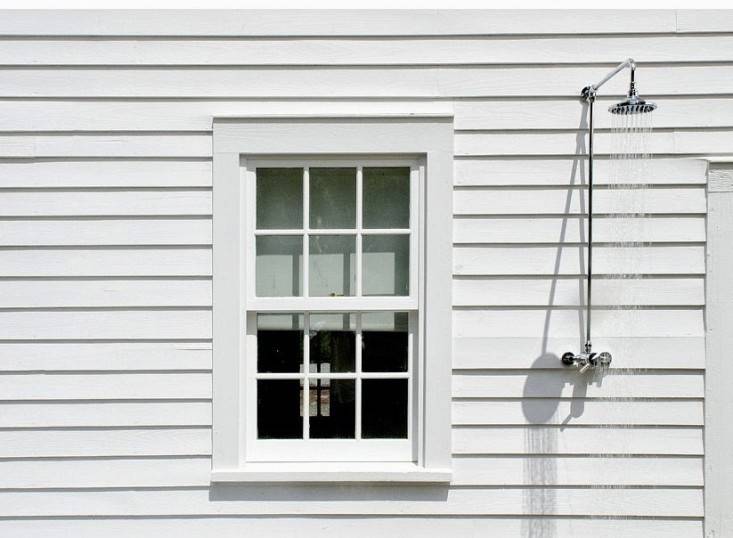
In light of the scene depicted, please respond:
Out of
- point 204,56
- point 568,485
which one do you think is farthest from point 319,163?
point 568,485

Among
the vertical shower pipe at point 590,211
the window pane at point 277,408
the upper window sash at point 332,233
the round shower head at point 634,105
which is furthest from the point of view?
the window pane at point 277,408

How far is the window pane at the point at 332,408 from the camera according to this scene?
352 cm

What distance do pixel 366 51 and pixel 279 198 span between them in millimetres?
819

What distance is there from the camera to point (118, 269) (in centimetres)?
339

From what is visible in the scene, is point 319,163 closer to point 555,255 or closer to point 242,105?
point 242,105

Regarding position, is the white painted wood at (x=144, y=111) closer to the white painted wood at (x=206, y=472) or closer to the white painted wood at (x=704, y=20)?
the white painted wood at (x=704, y=20)

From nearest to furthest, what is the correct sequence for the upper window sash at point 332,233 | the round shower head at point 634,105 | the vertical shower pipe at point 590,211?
the round shower head at point 634,105 → the vertical shower pipe at point 590,211 → the upper window sash at point 332,233

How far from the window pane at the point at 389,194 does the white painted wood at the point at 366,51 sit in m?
0.53

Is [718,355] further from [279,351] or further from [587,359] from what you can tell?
[279,351]

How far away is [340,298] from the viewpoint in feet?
11.3

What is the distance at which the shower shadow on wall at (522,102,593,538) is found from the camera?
340cm

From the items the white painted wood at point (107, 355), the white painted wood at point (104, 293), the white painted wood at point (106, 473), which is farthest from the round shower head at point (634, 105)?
the white painted wood at point (106, 473)

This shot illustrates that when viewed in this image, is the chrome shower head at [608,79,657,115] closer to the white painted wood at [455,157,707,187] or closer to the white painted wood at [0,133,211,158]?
the white painted wood at [455,157,707,187]

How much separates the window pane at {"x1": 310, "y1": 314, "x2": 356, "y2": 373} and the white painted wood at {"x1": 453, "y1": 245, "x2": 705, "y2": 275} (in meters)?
0.61
